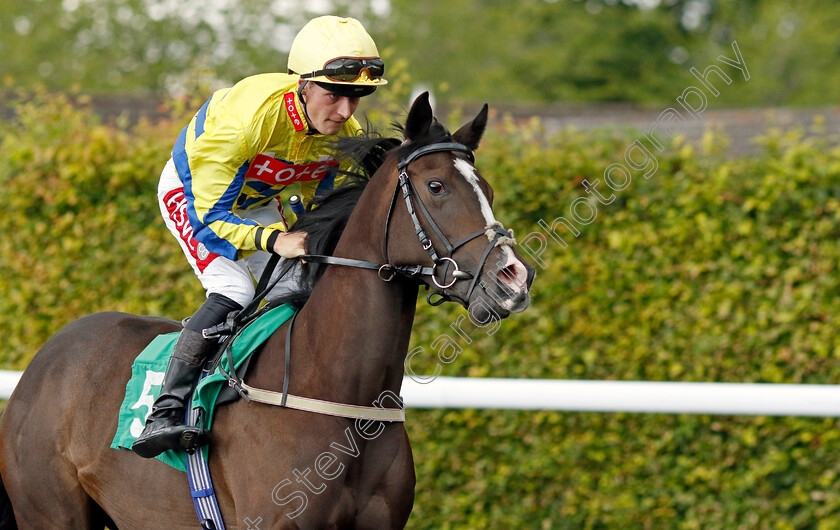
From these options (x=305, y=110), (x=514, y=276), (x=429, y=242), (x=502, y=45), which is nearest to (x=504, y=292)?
(x=514, y=276)

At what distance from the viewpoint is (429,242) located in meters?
2.46

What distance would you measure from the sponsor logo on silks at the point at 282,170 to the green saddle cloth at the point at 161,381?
0.55 m

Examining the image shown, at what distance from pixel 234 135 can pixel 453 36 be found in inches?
820

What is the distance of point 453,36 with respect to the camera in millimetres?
22844

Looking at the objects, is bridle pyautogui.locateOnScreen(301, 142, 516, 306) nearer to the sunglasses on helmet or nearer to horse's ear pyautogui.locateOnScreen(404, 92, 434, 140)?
horse's ear pyautogui.locateOnScreen(404, 92, 434, 140)

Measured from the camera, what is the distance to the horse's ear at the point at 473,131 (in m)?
2.73

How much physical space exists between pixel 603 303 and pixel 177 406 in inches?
110

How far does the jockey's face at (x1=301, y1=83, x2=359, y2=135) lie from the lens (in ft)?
9.69

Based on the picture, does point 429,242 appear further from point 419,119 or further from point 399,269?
point 419,119

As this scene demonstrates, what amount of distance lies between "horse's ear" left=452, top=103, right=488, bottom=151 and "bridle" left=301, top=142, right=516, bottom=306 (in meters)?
0.10

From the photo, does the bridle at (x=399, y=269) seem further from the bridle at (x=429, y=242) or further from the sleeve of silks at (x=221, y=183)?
the sleeve of silks at (x=221, y=183)

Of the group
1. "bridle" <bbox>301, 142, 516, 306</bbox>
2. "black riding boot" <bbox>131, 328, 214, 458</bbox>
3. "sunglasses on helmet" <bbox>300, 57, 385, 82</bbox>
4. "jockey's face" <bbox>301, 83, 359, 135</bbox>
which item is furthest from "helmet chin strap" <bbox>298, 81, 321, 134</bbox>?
"black riding boot" <bbox>131, 328, 214, 458</bbox>

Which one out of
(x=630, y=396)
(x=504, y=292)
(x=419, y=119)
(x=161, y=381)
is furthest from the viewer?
(x=630, y=396)

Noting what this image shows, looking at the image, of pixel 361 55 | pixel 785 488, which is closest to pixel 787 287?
pixel 785 488
